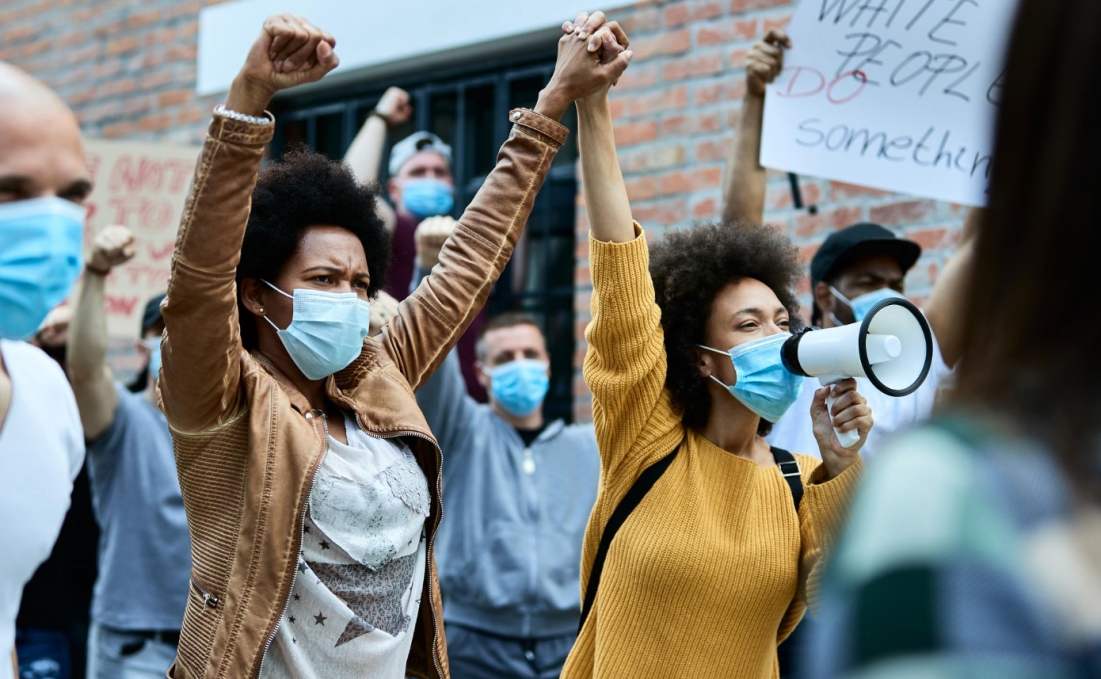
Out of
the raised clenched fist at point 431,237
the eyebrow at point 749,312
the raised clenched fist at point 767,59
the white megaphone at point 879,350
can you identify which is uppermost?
the raised clenched fist at point 767,59

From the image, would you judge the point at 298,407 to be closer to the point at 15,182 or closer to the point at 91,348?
the point at 15,182

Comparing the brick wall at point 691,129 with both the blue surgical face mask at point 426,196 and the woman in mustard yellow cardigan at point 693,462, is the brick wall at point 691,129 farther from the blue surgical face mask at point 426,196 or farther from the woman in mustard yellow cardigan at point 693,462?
the woman in mustard yellow cardigan at point 693,462

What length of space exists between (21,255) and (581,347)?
11.3ft

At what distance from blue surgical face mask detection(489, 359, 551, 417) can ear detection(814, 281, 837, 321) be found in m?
1.07

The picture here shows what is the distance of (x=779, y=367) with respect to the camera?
257cm

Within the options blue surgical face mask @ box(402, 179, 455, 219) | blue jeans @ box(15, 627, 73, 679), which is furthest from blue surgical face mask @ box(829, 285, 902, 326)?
blue jeans @ box(15, 627, 73, 679)

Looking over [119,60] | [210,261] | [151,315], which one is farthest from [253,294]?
[119,60]

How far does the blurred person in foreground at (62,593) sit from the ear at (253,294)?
2172 millimetres

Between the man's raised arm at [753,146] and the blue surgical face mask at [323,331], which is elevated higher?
the man's raised arm at [753,146]

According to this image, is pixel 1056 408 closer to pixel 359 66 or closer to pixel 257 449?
pixel 257 449

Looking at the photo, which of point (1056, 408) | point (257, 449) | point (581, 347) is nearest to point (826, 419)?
point (257, 449)

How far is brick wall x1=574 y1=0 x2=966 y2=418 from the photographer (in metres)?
4.52

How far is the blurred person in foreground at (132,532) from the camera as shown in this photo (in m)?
3.95

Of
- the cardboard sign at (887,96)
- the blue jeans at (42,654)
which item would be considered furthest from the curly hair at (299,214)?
the blue jeans at (42,654)
